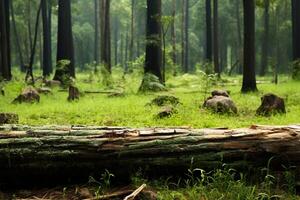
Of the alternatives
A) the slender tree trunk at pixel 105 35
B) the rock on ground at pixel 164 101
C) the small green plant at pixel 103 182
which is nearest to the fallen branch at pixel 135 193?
the small green plant at pixel 103 182

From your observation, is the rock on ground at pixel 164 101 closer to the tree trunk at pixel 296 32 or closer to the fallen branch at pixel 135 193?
the fallen branch at pixel 135 193

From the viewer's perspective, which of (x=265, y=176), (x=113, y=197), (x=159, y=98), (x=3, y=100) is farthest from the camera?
(x=3, y=100)

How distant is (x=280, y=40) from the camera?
52875 mm

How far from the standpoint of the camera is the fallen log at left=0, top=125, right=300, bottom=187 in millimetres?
5945

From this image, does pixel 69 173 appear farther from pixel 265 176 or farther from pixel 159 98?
pixel 159 98

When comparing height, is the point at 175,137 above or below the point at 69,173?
above

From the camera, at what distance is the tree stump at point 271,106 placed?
11.2m

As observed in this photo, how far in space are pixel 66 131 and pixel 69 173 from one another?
0.56 meters

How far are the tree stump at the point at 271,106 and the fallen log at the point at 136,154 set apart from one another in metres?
5.22

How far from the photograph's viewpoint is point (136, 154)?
5953mm

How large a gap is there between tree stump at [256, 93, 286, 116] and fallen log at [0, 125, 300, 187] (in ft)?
17.1

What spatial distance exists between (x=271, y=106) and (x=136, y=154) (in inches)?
239

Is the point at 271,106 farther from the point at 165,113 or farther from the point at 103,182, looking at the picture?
the point at 103,182

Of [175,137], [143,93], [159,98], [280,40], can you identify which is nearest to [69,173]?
[175,137]
